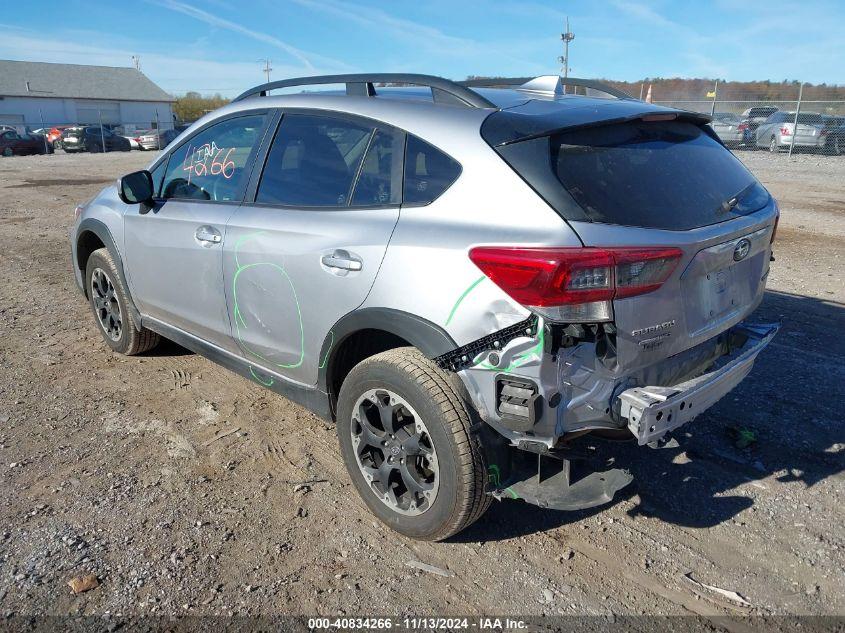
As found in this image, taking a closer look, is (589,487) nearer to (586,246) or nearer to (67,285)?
(586,246)

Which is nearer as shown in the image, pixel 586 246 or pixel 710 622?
pixel 586 246

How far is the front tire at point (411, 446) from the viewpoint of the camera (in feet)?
8.38

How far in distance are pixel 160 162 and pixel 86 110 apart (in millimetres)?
69692

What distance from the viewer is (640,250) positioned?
7.72ft

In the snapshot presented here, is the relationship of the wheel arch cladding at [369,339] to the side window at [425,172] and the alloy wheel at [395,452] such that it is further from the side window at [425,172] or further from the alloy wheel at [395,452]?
the side window at [425,172]

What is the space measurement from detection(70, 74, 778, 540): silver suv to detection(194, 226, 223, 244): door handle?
1 cm

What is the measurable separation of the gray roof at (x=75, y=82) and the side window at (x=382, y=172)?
69.4 m

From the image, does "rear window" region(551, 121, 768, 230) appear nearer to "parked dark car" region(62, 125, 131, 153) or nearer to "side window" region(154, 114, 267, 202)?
"side window" region(154, 114, 267, 202)

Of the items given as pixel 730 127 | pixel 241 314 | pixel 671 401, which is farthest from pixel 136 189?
pixel 730 127

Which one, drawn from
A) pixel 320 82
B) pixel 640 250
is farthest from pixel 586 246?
pixel 320 82

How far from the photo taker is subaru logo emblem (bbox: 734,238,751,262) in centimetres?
277

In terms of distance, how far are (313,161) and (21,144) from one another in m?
37.0

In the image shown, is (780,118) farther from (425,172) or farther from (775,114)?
(425,172)

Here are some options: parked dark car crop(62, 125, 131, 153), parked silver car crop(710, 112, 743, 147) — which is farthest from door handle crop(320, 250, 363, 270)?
parked dark car crop(62, 125, 131, 153)
